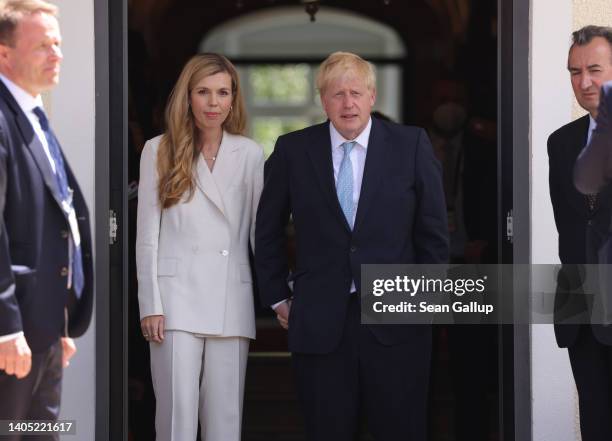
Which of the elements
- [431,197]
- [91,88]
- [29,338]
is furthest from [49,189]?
[431,197]

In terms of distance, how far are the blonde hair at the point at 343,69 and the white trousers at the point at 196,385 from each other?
1075mm

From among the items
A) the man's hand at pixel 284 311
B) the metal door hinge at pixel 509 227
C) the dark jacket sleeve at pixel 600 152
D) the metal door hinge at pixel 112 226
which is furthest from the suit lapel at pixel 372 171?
the metal door hinge at pixel 112 226

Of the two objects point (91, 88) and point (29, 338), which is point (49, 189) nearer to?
point (29, 338)

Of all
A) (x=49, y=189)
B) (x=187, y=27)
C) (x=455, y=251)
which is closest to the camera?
(x=49, y=189)

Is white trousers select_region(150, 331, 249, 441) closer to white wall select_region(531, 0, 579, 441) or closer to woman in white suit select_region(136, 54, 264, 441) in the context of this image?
woman in white suit select_region(136, 54, 264, 441)

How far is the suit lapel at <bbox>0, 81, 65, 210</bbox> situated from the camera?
148 inches

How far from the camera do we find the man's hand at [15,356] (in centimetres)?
374

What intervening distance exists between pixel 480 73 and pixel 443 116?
174cm

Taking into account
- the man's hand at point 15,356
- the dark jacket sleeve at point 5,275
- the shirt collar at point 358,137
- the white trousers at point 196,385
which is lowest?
the white trousers at point 196,385

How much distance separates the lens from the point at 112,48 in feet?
16.0

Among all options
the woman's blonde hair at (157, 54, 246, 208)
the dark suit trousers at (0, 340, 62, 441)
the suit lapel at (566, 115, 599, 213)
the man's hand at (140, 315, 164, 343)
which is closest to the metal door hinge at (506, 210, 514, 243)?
the suit lapel at (566, 115, 599, 213)

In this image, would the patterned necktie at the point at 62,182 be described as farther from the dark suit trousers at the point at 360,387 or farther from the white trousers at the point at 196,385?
the dark suit trousers at the point at 360,387

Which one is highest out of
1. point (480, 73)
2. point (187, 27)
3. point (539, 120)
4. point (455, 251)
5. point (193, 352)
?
point (187, 27)

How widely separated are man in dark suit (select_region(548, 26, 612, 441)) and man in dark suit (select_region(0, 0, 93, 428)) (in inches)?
72.6
